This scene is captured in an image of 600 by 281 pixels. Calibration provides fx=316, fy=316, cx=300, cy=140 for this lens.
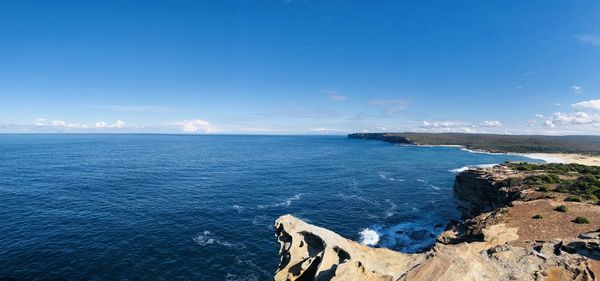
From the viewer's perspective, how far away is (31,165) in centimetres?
12256

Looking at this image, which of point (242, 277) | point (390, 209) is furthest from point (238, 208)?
point (390, 209)

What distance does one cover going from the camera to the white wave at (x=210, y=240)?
5080 centimetres

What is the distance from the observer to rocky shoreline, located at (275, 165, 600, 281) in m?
24.5

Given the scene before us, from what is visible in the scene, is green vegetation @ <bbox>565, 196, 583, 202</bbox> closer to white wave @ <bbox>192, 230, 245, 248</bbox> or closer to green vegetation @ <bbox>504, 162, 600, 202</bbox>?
green vegetation @ <bbox>504, 162, 600, 202</bbox>

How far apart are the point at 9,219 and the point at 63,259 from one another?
24.5 m

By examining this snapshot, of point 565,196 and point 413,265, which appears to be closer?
point 413,265

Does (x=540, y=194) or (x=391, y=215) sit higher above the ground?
(x=540, y=194)

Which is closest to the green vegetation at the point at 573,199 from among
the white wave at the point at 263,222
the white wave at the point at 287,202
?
the white wave at the point at 263,222

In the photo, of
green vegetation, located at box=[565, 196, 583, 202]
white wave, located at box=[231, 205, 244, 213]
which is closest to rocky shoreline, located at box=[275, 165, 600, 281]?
Answer: green vegetation, located at box=[565, 196, 583, 202]

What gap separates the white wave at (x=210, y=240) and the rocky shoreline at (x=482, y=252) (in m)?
15.2

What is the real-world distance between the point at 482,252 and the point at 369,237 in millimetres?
27641

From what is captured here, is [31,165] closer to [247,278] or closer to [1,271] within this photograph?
[1,271]

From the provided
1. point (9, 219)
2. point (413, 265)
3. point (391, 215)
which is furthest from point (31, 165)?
point (413, 265)

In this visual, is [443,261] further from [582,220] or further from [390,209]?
[390,209]
